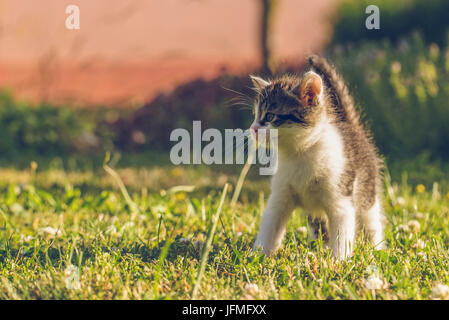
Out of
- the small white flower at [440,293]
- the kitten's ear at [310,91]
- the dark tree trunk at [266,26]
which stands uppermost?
the dark tree trunk at [266,26]

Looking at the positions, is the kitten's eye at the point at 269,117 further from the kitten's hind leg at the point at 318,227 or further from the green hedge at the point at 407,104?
the green hedge at the point at 407,104

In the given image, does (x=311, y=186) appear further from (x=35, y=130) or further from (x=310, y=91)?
(x=35, y=130)

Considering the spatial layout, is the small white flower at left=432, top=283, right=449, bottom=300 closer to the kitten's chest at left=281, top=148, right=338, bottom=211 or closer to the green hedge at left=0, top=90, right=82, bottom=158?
the kitten's chest at left=281, top=148, right=338, bottom=211

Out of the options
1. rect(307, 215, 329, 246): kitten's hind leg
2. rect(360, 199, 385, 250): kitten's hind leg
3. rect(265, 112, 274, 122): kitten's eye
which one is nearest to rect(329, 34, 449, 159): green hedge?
rect(360, 199, 385, 250): kitten's hind leg

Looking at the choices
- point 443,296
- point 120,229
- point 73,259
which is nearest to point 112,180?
point 120,229

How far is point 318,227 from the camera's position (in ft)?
11.4

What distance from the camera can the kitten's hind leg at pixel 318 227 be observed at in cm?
341

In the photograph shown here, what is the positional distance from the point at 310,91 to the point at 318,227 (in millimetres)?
916

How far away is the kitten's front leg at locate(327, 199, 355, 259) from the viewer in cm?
305

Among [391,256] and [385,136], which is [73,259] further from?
[385,136]

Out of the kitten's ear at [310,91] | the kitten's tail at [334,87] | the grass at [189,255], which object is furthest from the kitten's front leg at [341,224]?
the kitten's tail at [334,87]

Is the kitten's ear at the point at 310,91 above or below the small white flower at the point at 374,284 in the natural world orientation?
above

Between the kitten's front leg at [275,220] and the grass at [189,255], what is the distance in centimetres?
8

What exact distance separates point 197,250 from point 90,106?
8.30 meters
